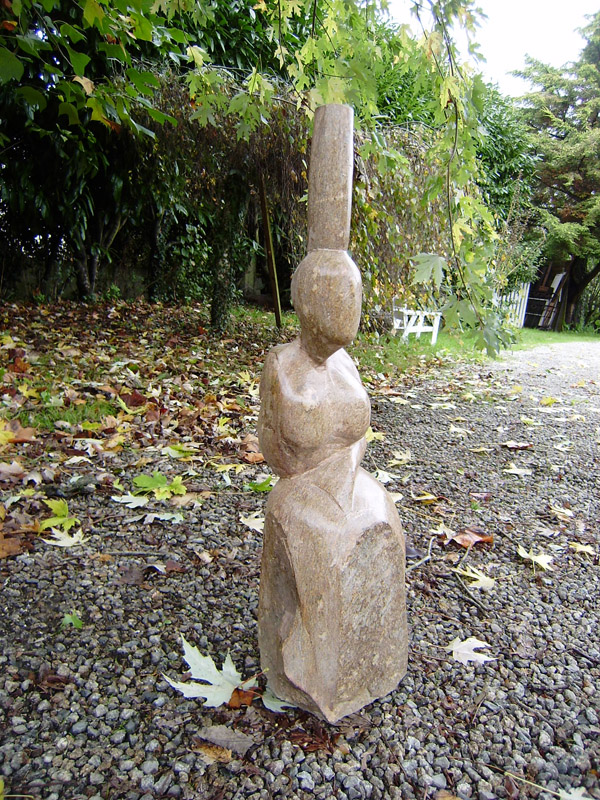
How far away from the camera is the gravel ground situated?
1.42 meters

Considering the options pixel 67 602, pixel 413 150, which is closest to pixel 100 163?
pixel 413 150

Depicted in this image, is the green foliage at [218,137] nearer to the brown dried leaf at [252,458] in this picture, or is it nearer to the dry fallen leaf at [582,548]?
the dry fallen leaf at [582,548]

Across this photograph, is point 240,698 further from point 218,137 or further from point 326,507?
point 218,137

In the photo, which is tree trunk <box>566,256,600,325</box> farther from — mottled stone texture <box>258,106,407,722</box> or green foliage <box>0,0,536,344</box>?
mottled stone texture <box>258,106,407,722</box>

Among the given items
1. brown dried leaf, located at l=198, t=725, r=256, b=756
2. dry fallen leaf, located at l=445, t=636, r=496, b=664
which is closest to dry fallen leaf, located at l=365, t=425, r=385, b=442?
dry fallen leaf, located at l=445, t=636, r=496, b=664

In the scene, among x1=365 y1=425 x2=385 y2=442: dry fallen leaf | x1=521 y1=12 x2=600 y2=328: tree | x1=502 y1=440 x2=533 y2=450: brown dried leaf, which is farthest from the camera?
x1=521 y1=12 x2=600 y2=328: tree

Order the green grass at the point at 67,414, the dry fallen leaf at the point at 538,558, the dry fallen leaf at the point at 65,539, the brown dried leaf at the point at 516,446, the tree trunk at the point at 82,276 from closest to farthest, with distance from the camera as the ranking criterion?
1. the dry fallen leaf at the point at 65,539
2. the dry fallen leaf at the point at 538,558
3. the green grass at the point at 67,414
4. the brown dried leaf at the point at 516,446
5. the tree trunk at the point at 82,276

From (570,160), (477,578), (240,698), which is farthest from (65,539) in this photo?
(570,160)

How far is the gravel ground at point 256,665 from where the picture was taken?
1.42m

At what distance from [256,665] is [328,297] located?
120 cm

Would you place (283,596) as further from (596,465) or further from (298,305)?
(596,465)

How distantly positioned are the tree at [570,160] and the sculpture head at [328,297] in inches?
635

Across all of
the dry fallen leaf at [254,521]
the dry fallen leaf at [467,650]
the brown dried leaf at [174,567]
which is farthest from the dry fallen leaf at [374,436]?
the dry fallen leaf at [467,650]

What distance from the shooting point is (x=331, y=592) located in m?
1.50
